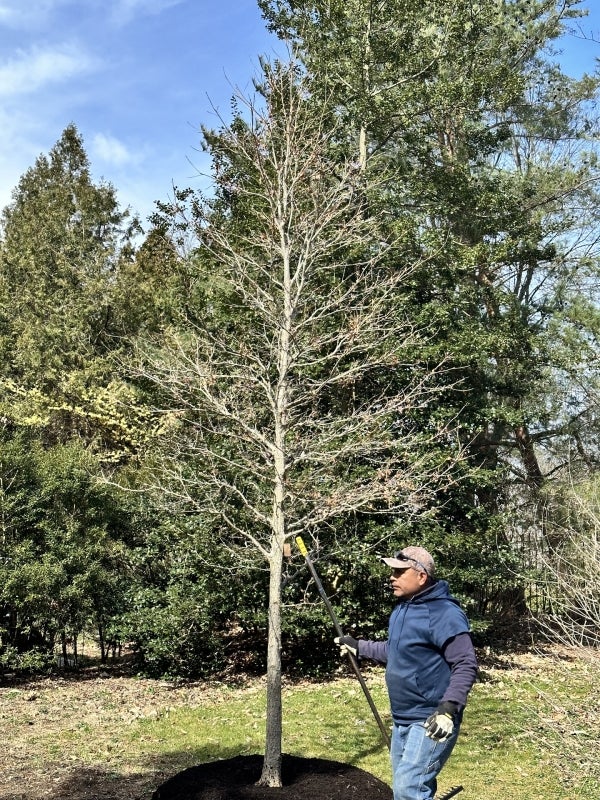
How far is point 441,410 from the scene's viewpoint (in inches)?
Result: 437

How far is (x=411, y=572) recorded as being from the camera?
138 inches

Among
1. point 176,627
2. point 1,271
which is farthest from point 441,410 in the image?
point 1,271

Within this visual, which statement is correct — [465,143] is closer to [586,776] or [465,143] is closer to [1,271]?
[586,776]

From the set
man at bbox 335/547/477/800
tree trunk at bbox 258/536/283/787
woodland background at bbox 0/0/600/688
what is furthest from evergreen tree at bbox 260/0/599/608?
man at bbox 335/547/477/800

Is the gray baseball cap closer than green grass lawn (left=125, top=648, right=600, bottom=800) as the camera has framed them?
Yes

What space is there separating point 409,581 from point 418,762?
0.83 meters

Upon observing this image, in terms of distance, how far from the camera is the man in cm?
330

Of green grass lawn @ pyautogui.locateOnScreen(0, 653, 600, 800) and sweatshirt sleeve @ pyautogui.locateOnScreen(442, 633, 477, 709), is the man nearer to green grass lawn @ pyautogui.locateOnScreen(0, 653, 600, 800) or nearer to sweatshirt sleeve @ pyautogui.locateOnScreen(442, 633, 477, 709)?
sweatshirt sleeve @ pyautogui.locateOnScreen(442, 633, 477, 709)

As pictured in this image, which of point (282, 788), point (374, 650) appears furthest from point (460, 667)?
point (282, 788)

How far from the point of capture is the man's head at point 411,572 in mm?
3500

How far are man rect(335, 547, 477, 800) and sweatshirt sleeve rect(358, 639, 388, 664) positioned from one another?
1.14ft

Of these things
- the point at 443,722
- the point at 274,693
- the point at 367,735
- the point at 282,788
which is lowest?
the point at 367,735

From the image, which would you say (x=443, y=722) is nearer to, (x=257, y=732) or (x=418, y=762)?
(x=418, y=762)

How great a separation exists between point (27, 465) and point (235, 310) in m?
4.04
